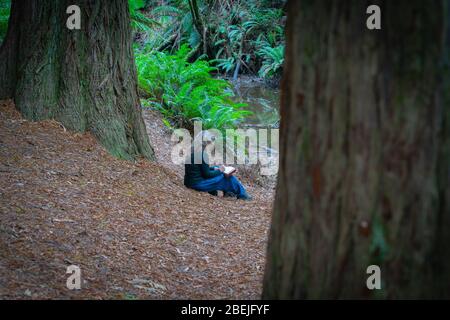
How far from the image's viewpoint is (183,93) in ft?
33.0

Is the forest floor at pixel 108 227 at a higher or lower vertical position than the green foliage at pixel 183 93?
lower

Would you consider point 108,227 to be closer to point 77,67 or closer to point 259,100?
point 77,67

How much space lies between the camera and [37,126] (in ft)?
19.9

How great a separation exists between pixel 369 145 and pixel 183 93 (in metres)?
8.19

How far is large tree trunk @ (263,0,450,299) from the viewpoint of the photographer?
6.73 ft

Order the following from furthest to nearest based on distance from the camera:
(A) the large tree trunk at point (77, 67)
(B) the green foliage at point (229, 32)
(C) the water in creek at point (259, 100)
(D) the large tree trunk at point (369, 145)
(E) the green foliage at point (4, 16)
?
(B) the green foliage at point (229, 32)
(C) the water in creek at point (259, 100)
(E) the green foliage at point (4, 16)
(A) the large tree trunk at point (77, 67)
(D) the large tree trunk at point (369, 145)

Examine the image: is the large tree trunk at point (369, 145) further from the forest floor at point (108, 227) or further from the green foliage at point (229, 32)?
the green foliage at point (229, 32)

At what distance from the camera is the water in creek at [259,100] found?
45.8 ft

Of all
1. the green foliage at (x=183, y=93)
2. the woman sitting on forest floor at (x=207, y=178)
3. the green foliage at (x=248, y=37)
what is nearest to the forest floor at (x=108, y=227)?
the woman sitting on forest floor at (x=207, y=178)

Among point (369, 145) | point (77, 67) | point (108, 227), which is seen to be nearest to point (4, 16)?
point (77, 67)

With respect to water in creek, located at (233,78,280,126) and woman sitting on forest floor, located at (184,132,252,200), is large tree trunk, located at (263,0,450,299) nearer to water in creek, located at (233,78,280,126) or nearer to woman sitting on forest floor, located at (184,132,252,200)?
woman sitting on forest floor, located at (184,132,252,200)

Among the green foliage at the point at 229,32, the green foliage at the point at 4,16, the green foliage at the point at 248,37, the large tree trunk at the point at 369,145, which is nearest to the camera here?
the large tree trunk at the point at 369,145

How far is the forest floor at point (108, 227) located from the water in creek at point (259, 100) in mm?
7148
